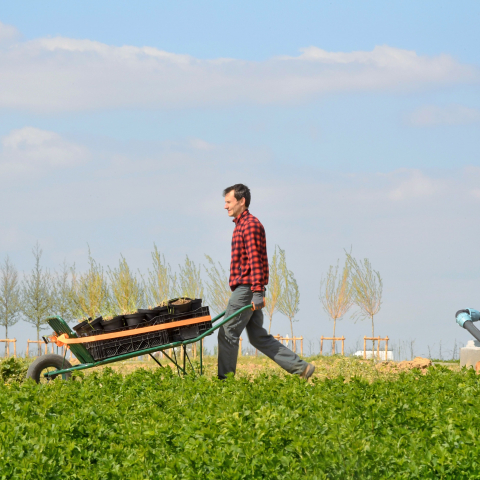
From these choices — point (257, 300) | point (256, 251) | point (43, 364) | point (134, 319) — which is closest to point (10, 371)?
point (43, 364)

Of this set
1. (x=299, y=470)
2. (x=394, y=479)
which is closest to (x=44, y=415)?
(x=299, y=470)

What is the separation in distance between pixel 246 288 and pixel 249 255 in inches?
15.3

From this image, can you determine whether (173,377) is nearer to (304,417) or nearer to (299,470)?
(304,417)

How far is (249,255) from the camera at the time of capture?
289 inches

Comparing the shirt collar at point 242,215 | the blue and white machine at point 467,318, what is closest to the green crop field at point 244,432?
the shirt collar at point 242,215

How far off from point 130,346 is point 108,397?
2.20m

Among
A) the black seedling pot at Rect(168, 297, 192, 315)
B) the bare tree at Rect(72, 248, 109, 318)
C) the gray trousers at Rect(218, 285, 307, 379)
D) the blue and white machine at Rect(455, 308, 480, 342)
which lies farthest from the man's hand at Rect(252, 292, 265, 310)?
the bare tree at Rect(72, 248, 109, 318)

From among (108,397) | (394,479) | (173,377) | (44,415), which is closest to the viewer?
(394,479)

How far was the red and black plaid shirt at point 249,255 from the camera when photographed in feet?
23.9

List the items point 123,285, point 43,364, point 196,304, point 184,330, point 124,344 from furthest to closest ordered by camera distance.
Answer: point 123,285 → point 43,364 → point 196,304 → point 184,330 → point 124,344

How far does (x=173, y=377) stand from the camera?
6188 mm

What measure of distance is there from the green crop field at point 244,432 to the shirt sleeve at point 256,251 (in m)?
1.94

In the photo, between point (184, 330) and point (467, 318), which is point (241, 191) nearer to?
point (184, 330)

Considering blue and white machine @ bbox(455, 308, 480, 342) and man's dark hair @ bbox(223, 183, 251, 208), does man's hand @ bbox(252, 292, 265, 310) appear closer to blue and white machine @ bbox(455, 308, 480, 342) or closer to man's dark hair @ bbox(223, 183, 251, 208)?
man's dark hair @ bbox(223, 183, 251, 208)
